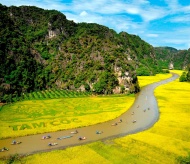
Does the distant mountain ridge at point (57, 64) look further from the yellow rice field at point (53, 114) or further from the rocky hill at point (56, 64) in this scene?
the yellow rice field at point (53, 114)

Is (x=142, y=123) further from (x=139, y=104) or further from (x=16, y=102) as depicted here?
(x=16, y=102)

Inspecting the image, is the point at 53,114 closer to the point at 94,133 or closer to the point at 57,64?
the point at 94,133

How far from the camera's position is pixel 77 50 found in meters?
132

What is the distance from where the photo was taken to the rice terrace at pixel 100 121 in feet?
132

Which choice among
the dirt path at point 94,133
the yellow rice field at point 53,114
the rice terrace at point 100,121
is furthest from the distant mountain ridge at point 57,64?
the dirt path at point 94,133

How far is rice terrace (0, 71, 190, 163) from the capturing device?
4025 centimetres

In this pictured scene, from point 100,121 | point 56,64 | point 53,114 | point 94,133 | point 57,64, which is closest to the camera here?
point 94,133

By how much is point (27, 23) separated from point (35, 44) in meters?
22.2

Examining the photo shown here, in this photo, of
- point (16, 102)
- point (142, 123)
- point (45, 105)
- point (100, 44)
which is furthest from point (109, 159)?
point (100, 44)

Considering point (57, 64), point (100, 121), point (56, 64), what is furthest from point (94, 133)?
point (56, 64)

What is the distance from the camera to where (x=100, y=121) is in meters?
60.7

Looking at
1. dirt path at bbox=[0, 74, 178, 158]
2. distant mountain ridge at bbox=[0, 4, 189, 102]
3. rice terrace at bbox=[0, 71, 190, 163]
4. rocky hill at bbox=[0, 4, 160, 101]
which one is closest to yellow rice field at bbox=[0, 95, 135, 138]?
rice terrace at bbox=[0, 71, 190, 163]

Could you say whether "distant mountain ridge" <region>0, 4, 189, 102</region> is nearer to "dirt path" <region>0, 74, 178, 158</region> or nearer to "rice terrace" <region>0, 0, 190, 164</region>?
"rice terrace" <region>0, 0, 190, 164</region>

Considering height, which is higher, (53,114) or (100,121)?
(53,114)
